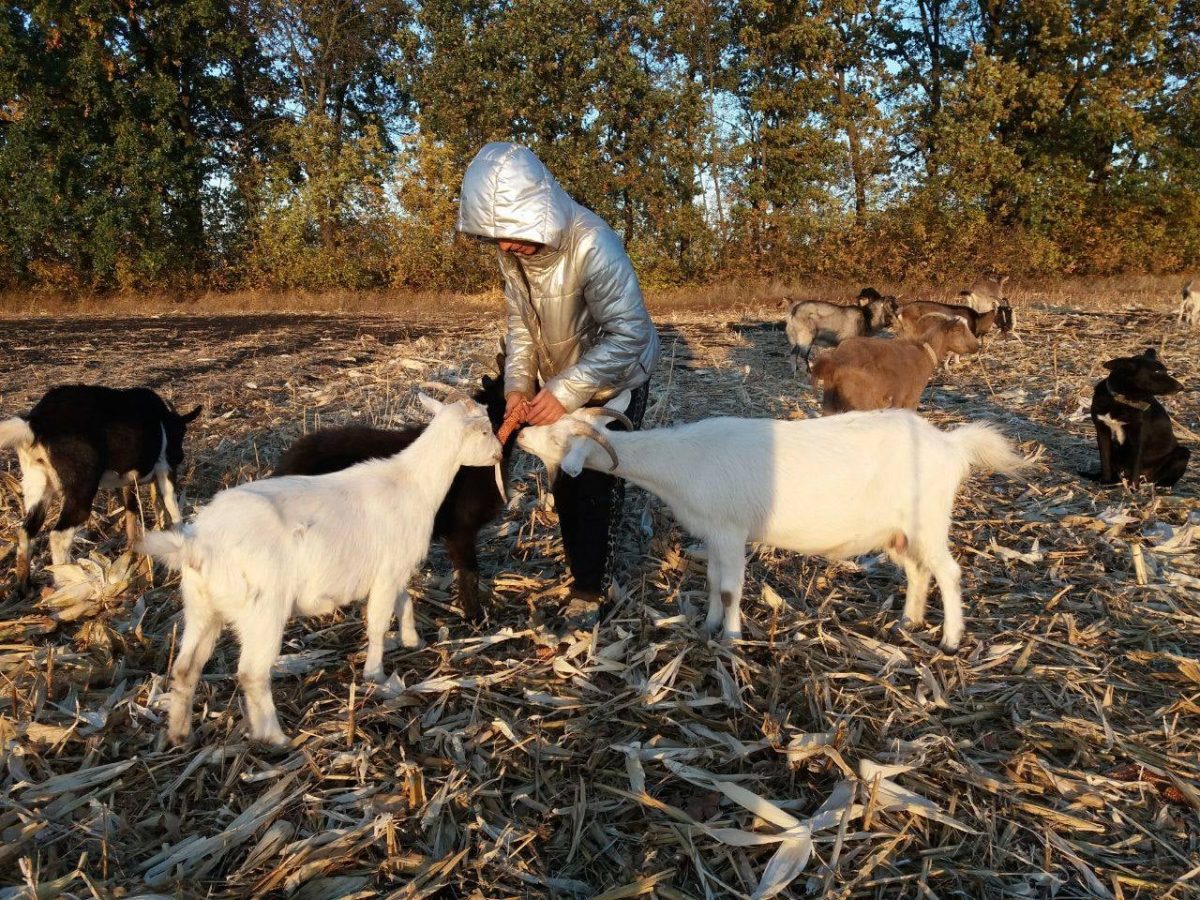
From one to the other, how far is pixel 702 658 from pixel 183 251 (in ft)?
104

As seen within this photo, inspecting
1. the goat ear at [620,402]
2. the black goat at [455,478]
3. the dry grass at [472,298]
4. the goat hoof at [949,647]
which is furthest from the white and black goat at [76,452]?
the dry grass at [472,298]

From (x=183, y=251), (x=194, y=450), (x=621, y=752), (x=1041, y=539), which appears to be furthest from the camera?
(x=183, y=251)

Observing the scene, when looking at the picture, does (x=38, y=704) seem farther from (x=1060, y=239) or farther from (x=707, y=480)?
(x=1060, y=239)

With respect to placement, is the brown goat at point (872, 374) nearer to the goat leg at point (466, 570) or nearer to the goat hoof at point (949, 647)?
the goat hoof at point (949, 647)

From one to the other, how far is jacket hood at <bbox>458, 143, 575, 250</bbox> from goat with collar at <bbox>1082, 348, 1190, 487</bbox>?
229 inches

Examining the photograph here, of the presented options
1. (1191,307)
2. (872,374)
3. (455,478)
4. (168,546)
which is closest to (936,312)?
(872,374)

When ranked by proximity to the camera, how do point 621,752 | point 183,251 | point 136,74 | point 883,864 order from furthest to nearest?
1. point 183,251
2. point 136,74
3. point 621,752
4. point 883,864

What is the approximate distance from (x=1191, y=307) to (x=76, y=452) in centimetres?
2044

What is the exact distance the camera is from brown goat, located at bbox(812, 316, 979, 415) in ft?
28.2

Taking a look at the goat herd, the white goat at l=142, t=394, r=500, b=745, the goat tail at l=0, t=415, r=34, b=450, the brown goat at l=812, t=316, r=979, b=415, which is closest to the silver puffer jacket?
the goat herd

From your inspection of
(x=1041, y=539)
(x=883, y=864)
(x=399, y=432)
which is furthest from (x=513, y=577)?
(x=1041, y=539)

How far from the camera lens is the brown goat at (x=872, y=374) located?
859 cm

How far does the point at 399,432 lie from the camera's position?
5488 millimetres

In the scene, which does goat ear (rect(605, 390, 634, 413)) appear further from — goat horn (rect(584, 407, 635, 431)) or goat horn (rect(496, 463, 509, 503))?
goat horn (rect(496, 463, 509, 503))
